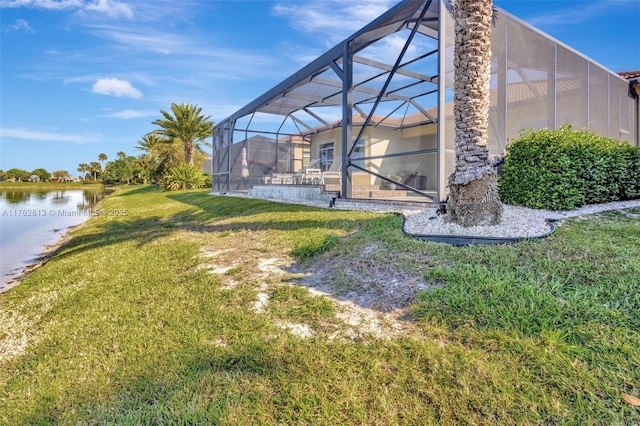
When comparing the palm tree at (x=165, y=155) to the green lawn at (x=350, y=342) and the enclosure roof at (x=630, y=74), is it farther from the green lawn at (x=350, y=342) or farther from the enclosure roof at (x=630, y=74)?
the enclosure roof at (x=630, y=74)

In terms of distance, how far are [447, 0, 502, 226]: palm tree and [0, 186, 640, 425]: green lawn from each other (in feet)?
3.02

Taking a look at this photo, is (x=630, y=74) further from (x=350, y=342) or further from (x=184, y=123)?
(x=184, y=123)

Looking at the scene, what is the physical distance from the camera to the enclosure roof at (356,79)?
6.91m

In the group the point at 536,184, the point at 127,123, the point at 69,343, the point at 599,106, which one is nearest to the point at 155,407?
the point at 69,343

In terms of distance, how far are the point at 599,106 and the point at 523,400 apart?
489 inches

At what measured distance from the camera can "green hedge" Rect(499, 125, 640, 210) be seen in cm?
547

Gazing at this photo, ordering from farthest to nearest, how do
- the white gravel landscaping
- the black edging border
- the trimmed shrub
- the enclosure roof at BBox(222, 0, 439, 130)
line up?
the trimmed shrub
the enclosure roof at BBox(222, 0, 439, 130)
the white gravel landscaping
the black edging border

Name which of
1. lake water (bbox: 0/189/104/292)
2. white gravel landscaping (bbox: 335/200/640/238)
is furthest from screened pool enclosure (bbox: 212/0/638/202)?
lake water (bbox: 0/189/104/292)

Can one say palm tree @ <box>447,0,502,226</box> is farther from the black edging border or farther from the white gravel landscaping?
the black edging border

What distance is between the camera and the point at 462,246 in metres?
3.89

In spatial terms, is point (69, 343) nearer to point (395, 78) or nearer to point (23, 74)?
point (395, 78)

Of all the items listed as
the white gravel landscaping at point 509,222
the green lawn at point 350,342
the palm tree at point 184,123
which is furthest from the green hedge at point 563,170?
the palm tree at point 184,123

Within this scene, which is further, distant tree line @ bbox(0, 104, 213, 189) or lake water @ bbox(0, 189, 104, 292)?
distant tree line @ bbox(0, 104, 213, 189)

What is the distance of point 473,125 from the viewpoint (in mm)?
4672
